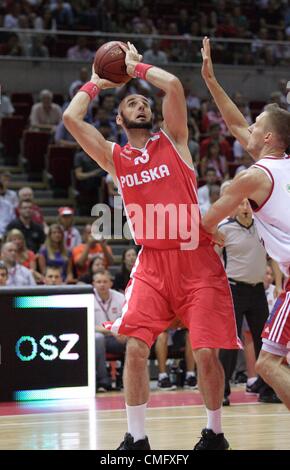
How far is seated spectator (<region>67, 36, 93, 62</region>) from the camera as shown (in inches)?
726

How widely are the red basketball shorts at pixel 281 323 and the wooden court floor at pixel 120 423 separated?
3.29ft

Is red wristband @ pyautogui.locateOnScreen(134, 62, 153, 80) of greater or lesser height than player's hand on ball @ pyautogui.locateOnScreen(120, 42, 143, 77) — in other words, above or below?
below

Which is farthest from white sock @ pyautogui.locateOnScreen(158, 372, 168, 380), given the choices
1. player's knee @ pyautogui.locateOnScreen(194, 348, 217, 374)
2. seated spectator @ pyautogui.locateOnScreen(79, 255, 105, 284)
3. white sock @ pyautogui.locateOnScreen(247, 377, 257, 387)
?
player's knee @ pyautogui.locateOnScreen(194, 348, 217, 374)

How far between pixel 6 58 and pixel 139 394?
12.8m

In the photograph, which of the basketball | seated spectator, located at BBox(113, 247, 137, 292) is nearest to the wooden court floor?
seated spectator, located at BBox(113, 247, 137, 292)

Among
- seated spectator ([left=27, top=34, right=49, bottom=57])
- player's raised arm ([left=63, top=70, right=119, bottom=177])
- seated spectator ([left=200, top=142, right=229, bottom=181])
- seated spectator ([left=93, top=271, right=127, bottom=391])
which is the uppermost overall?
seated spectator ([left=27, top=34, right=49, bottom=57])

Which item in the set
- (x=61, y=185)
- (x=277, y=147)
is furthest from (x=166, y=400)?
(x=61, y=185)

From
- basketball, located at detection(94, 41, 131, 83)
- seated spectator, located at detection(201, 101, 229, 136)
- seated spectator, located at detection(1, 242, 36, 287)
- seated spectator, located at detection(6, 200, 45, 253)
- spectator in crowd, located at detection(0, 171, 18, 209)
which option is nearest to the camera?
basketball, located at detection(94, 41, 131, 83)

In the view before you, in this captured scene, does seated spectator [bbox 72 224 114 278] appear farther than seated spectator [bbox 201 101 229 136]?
No

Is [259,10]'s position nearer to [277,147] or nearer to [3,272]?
[3,272]

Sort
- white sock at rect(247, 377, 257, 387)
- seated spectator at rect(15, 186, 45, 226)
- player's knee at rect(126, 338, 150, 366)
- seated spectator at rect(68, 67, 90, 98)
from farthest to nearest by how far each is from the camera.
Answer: seated spectator at rect(68, 67, 90, 98), seated spectator at rect(15, 186, 45, 226), white sock at rect(247, 377, 257, 387), player's knee at rect(126, 338, 150, 366)

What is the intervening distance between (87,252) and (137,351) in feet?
22.9

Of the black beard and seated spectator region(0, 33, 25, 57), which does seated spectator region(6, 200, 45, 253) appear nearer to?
seated spectator region(0, 33, 25, 57)

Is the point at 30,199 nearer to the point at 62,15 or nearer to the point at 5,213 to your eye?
the point at 5,213
